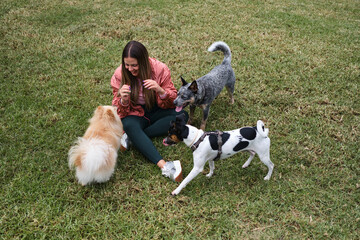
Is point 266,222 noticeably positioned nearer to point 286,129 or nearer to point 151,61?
point 286,129

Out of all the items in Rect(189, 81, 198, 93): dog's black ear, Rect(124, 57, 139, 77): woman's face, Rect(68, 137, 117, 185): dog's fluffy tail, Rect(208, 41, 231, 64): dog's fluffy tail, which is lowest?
Rect(68, 137, 117, 185): dog's fluffy tail

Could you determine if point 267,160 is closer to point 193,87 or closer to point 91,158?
point 193,87

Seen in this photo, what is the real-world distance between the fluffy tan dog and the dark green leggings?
0.69ft

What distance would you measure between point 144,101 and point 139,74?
0.46m

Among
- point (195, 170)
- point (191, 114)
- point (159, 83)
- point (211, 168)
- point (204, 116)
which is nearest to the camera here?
point (195, 170)

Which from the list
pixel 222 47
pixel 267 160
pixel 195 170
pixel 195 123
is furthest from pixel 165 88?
Answer: pixel 267 160

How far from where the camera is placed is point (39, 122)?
4.16 meters

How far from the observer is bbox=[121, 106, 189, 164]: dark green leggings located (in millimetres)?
3527

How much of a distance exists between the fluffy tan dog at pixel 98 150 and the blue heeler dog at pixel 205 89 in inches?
37.0

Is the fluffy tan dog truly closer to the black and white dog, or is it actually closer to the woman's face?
the woman's face

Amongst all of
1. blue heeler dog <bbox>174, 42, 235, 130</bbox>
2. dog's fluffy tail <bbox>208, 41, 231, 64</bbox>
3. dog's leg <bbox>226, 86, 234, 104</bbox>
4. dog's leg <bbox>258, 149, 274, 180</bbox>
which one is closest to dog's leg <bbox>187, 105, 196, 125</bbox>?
blue heeler dog <bbox>174, 42, 235, 130</bbox>

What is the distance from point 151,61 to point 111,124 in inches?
43.4

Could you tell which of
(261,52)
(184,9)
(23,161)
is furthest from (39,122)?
(184,9)

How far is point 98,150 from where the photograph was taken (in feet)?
9.35
